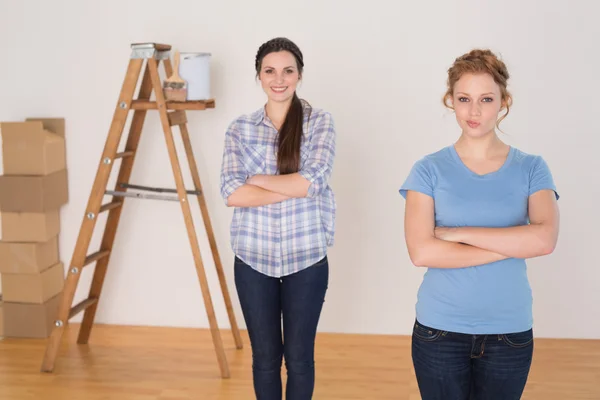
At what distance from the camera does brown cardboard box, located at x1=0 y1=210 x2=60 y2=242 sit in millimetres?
4109

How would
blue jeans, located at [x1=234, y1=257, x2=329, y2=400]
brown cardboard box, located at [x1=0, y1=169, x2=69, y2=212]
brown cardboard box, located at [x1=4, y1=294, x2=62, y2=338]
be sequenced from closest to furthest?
blue jeans, located at [x1=234, y1=257, x2=329, y2=400] < brown cardboard box, located at [x1=0, y1=169, x2=69, y2=212] < brown cardboard box, located at [x1=4, y1=294, x2=62, y2=338]

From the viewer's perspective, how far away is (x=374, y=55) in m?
4.07

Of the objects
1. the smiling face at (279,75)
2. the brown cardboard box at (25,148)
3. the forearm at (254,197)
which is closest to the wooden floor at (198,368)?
the brown cardboard box at (25,148)

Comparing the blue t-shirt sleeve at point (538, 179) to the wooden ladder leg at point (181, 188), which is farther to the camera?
the wooden ladder leg at point (181, 188)

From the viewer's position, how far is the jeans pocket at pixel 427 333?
1974 millimetres

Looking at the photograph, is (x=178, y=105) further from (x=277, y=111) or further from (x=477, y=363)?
(x=477, y=363)

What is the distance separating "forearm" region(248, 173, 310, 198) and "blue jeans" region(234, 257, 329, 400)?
0.88ft

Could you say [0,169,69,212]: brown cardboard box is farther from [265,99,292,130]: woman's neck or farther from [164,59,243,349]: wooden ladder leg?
[265,99,292,130]: woman's neck

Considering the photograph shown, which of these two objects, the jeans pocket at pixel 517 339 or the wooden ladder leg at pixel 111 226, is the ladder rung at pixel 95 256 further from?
the jeans pocket at pixel 517 339

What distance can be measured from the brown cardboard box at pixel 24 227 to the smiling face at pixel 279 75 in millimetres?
1946

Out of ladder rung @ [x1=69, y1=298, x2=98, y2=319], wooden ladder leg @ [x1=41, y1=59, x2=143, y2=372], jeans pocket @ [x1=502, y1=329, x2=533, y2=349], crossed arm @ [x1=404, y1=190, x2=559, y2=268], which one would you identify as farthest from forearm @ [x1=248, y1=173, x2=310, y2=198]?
ladder rung @ [x1=69, y1=298, x2=98, y2=319]

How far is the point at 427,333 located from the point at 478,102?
0.63 meters

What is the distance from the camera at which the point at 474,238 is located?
6.60 feet

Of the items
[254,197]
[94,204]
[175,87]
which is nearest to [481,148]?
[254,197]
